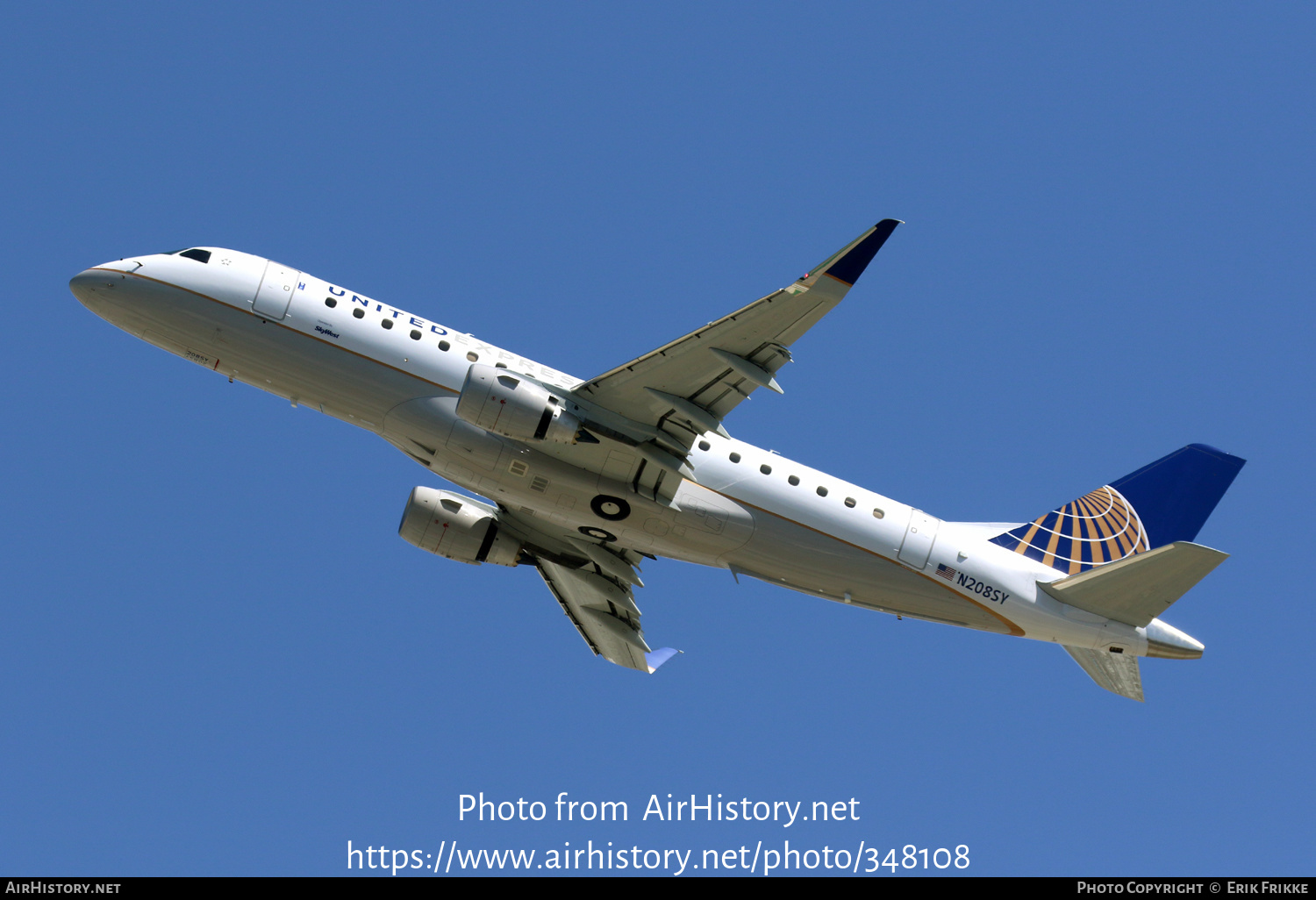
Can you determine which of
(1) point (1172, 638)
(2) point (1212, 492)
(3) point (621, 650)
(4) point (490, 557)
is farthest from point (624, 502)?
(2) point (1212, 492)

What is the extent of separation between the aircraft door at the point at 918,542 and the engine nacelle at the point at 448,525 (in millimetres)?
11628

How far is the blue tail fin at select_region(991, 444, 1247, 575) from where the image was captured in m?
34.2

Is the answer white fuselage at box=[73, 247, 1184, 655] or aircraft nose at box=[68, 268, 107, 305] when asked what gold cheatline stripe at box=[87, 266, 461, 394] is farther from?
aircraft nose at box=[68, 268, 107, 305]

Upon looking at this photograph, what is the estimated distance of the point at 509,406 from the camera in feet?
93.2

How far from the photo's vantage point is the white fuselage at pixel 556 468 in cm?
2981

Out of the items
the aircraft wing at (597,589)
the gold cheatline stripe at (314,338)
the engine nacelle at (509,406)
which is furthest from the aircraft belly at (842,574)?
the gold cheatline stripe at (314,338)

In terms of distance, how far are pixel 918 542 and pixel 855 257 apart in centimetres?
945

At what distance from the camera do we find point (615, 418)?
29.8 metres

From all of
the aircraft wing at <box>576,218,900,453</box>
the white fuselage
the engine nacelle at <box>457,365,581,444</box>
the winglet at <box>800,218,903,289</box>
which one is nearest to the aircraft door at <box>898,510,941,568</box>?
the white fuselage

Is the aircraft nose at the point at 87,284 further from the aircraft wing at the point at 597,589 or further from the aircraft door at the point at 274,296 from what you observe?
the aircraft wing at the point at 597,589

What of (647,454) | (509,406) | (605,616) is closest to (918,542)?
(647,454)

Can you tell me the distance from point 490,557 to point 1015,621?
1474 centimetres

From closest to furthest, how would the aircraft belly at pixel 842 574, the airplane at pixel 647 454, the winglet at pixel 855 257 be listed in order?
the winglet at pixel 855 257, the airplane at pixel 647 454, the aircraft belly at pixel 842 574
